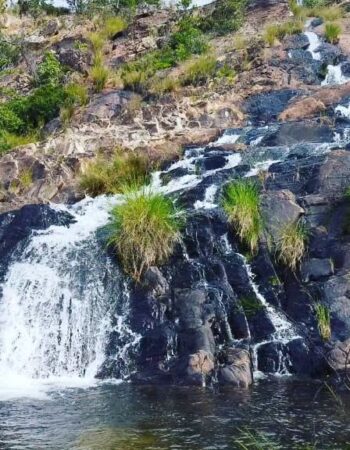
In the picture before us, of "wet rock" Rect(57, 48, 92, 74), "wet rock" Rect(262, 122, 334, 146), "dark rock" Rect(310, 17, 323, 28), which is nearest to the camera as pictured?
"wet rock" Rect(262, 122, 334, 146)

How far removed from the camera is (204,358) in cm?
966

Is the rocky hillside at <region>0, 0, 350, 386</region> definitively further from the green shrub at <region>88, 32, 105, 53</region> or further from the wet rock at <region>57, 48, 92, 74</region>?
the green shrub at <region>88, 32, 105, 53</region>

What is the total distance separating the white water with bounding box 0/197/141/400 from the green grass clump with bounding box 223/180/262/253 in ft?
8.62

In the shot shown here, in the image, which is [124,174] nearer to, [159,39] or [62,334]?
[62,334]

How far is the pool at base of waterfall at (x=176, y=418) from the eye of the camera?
6879 mm

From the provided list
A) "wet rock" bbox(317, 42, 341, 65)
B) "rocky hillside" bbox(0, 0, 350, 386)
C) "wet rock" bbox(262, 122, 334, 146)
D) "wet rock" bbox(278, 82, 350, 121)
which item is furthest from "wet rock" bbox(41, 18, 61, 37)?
"wet rock" bbox(262, 122, 334, 146)

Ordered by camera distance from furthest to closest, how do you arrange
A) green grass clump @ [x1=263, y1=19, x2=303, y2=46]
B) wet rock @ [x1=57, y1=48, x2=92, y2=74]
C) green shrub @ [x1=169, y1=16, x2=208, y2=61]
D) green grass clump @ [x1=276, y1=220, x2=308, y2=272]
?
wet rock @ [x1=57, y1=48, x2=92, y2=74], green shrub @ [x1=169, y1=16, x2=208, y2=61], green grass clump @ [x1=263, y1=19, x2=303, y2=46], green grass clump @ [x1=276, y1=220, x2=308, y2=272]

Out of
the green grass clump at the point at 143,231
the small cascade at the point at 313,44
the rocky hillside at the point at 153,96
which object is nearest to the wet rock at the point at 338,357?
the green grass clump at the point at 143,231

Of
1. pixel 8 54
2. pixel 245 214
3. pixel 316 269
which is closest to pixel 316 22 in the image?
pixel 8 54

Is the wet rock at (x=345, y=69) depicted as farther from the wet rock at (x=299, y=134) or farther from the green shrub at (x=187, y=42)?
the green shrub at (x=187, y=42)

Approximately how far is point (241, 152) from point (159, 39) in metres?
13.3

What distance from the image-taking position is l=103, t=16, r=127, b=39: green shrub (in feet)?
99.3

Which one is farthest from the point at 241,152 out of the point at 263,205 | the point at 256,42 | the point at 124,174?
the point at 256,42

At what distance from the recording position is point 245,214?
1198 centimetres
